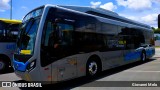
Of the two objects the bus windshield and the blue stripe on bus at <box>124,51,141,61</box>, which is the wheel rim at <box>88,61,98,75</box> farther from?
the blue stripe on bus at <box>124,51,141,61</box>

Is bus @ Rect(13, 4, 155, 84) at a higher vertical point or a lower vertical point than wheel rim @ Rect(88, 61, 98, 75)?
higher

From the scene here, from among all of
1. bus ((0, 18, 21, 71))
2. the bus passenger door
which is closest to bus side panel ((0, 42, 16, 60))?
bus ((0, 18, 21, 71))

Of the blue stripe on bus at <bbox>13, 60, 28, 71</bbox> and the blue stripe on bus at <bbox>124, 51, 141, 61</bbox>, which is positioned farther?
the blue stripe on bus at <bbox>124, 51, 141, 61</bbox>

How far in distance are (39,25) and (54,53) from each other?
1.08m

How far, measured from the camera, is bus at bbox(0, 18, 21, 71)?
14016mm

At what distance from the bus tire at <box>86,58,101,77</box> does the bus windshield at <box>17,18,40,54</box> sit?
300 cm

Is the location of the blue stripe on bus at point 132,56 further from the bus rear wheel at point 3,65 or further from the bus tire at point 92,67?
the bus rear wheel at point 3,65

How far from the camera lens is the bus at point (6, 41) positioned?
1402 cm

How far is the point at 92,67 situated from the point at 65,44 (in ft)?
7.72

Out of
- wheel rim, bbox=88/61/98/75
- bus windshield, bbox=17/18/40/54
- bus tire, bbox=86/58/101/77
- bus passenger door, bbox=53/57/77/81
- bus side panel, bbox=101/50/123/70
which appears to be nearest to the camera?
bus windshield, bbox=17/18/40/54

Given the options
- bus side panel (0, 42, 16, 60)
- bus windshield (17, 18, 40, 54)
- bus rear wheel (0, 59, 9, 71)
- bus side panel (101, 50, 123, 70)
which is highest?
bus windshield (17, 18, 40, 54)

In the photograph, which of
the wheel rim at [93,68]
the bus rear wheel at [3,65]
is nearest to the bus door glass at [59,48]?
the wheel rim at [93,68]

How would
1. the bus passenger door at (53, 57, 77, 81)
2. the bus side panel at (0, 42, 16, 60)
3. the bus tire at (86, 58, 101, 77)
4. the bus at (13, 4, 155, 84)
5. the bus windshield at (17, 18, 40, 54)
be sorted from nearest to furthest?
the bus at (13, 4, 155, 84)
the bus windshield at (17, 18, 40, 54)
the bus passenger door at (53, 57, 77, 81)
the bus tire at (86, 58, 101, 77)
the bus side panel at (0, 42, 16, 60)

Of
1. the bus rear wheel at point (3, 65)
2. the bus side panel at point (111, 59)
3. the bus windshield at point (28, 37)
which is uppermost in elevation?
the bus windshield at point (28, 37)
